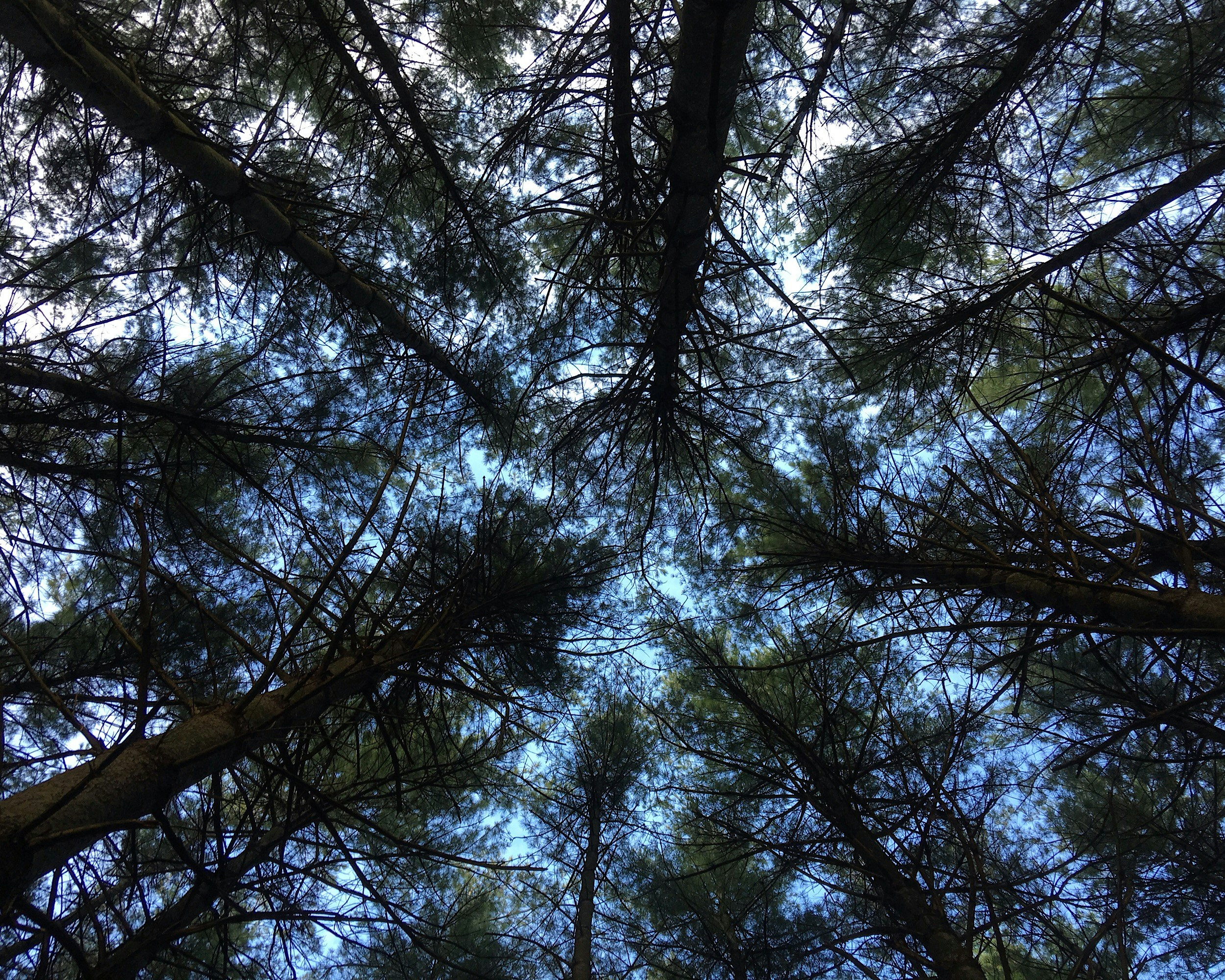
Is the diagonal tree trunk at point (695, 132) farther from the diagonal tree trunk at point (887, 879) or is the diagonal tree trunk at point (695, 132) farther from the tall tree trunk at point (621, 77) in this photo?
the diagonal tree trunk at point (887, 879)

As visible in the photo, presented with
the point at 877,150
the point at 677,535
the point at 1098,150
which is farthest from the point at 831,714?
the point at 1098,150

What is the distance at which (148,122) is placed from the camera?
7.25 feet

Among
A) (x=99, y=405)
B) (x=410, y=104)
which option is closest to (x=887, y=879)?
(x=99, y=405)

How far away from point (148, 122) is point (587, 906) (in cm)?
506

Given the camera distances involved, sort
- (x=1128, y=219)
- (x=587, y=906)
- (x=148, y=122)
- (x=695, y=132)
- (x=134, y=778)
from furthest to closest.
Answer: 1. (x=587, y=906)
2. (x=1128, y=219)
3. (x=148, y=122)
4. (x=695, y=132)
5. (x=134, y=778)

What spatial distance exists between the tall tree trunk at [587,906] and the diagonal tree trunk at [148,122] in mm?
4311

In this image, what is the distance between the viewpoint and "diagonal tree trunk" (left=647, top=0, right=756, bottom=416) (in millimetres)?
1638

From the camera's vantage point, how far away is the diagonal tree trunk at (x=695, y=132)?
5.37 feet

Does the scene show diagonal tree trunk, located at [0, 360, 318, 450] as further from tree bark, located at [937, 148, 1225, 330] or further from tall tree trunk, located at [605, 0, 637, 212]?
tree bark, located at [937, 148, 1225, 330]

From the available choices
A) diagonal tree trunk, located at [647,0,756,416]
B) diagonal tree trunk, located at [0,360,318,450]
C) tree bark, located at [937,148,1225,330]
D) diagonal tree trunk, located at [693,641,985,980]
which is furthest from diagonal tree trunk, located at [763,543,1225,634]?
diagonal tree trunk, located at [0,360,318,450]

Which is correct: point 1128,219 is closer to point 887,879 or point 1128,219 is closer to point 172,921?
point 887,879

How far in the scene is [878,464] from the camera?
420 cm

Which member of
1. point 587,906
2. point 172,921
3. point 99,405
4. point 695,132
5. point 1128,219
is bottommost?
point 172,921

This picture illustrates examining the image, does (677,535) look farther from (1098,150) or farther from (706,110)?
(1098,150)
